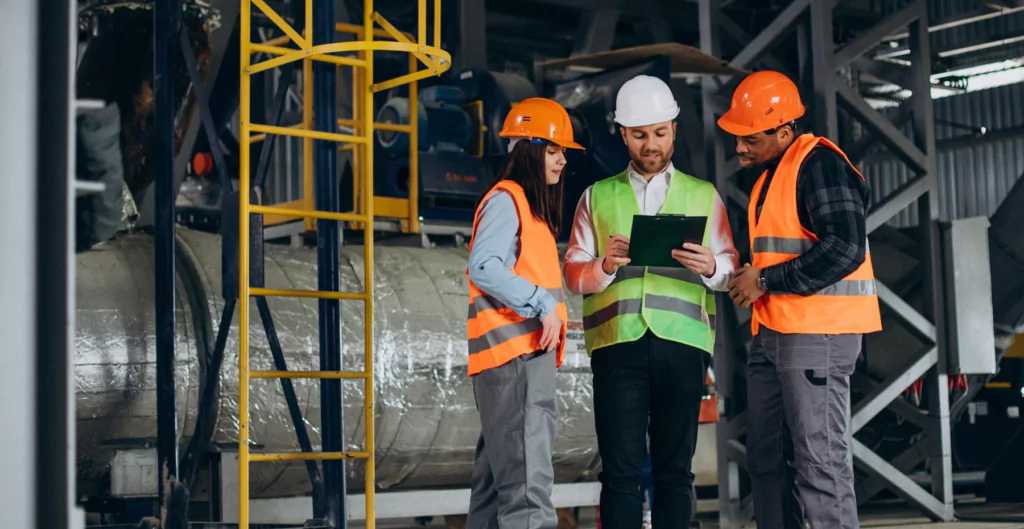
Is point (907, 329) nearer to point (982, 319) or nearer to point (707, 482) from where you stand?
point (982, 319)

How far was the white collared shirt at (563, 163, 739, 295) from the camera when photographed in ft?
16.2

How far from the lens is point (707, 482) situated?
9008mm

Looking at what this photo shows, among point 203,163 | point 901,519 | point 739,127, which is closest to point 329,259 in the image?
point 739,127

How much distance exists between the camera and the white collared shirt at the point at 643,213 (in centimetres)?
495

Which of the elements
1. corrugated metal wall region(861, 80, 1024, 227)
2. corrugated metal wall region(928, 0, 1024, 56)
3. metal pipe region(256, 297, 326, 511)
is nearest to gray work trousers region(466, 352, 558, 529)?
metal pipe region(256, 297, 326, 511)

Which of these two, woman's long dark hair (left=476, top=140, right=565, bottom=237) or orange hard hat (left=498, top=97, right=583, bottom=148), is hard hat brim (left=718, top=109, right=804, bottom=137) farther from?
woman's long dark hair (left=476, top=140, right=565, bottom=237)

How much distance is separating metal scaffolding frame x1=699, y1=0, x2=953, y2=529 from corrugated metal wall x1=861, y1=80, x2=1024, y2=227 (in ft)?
34.7

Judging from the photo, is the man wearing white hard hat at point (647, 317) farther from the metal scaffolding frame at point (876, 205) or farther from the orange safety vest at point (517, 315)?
the metal scaffolding frame at point (876, 205)

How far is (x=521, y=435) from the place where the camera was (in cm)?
454

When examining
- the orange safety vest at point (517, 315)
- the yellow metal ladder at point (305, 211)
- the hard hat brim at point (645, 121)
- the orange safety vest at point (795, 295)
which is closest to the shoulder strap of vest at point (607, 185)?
the hard hat brim at point (645, 121)

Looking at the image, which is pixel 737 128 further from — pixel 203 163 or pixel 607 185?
pixel 203 163

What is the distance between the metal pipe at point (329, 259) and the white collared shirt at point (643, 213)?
1719 millimetres

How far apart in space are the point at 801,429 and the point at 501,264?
4.39 ft

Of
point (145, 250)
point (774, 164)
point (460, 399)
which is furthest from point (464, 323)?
point (774, 164)
